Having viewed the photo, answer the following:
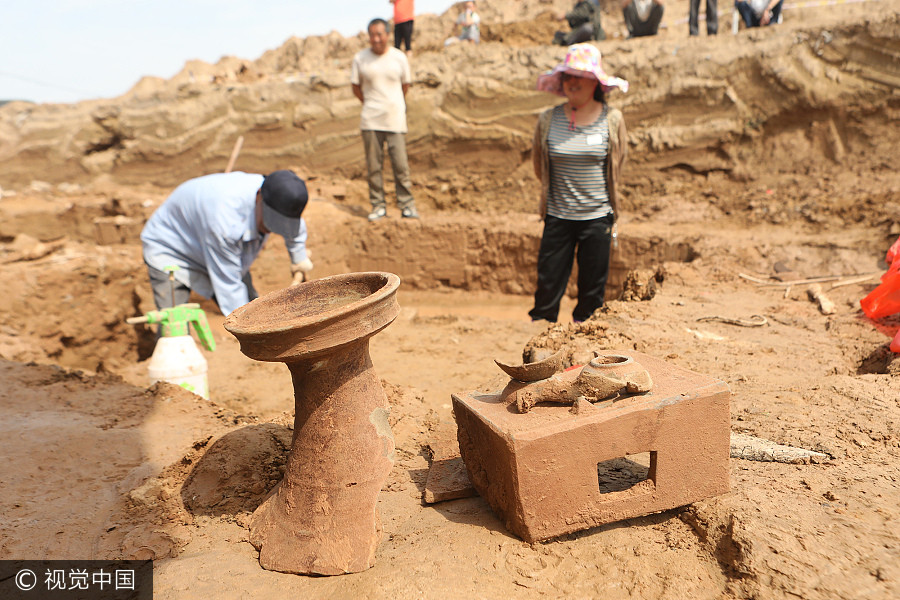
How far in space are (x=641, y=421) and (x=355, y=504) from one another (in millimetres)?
900

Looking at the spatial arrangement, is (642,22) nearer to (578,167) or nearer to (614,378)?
(578,167)

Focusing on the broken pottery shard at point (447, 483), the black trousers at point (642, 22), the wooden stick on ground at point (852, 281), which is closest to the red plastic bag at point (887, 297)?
the wooden stick on ground at point (852, 281)

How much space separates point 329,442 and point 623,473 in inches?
40.3

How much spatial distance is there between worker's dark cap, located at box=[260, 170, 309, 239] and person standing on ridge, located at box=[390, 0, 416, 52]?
6212mm

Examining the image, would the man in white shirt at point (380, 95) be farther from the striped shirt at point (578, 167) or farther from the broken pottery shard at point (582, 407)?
the broken pottery shard at point (582, 407)

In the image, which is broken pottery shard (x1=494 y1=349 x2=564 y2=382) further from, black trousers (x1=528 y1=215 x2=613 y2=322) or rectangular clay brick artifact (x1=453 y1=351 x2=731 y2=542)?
black trousers (x1=528 y1=215 x2=613 y2=322)

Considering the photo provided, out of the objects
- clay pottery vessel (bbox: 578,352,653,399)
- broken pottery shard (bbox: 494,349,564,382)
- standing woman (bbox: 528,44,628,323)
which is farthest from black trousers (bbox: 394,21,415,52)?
clay pottery vessel (bbox: 578,352,653,399)

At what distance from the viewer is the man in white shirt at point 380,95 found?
6.61 metres

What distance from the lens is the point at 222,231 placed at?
357 centimetres

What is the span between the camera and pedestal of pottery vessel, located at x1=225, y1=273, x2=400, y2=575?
1676 millimetres

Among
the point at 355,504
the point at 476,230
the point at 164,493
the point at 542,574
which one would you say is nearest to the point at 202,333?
the point at 164,493

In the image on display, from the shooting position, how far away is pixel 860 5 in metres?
8.25

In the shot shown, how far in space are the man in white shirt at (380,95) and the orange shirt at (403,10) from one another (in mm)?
2598

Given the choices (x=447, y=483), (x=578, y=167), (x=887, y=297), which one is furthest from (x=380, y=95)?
(x=447, y=483)
